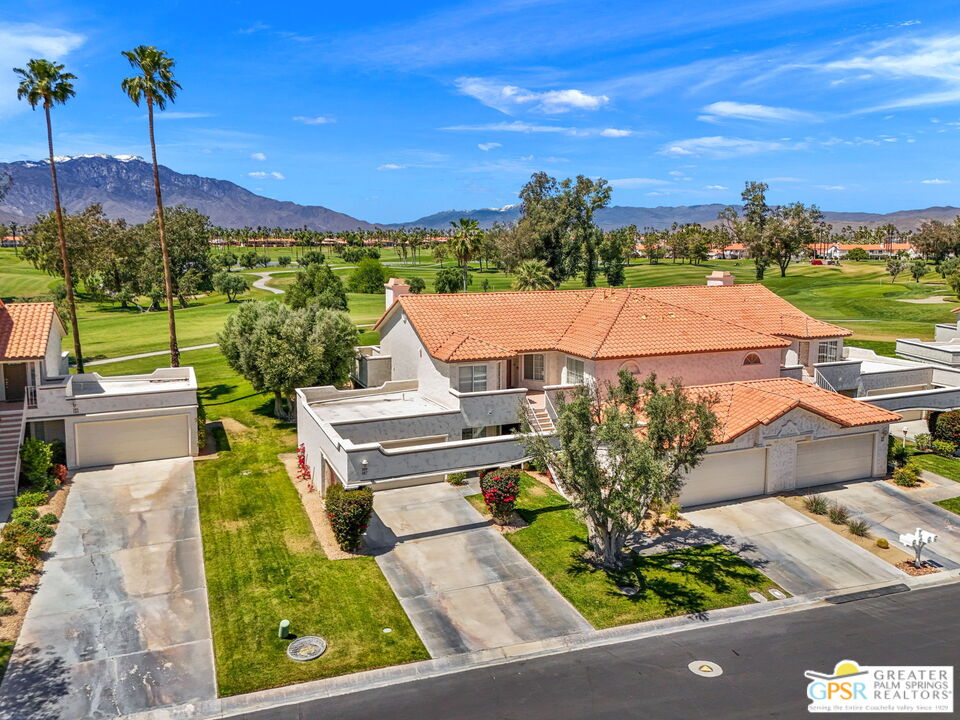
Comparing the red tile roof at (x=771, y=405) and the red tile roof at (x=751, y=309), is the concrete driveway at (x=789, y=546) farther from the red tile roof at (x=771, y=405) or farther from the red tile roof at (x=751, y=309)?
the red tile roof at (x=751, y=309)

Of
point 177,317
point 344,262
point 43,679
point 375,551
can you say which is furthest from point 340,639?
point 344,262

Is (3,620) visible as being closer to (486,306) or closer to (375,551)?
(375,551)

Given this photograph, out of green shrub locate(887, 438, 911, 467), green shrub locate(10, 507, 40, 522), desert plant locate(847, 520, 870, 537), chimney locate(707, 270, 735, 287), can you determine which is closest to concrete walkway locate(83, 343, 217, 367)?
green shrub locate(10, 507, 40, 522)

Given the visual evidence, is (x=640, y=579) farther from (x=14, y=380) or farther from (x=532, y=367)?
(x=14, y=380)

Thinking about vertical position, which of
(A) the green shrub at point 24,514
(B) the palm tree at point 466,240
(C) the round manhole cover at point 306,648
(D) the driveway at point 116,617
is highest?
(B) the palm tree at point 466,240

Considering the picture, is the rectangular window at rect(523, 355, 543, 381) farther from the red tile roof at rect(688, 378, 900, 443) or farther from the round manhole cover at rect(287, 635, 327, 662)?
the round manhole cover at rect(287, 635, 327, 662)

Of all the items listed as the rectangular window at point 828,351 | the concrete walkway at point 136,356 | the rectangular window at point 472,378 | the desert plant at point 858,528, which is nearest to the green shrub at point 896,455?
the rectangular window at point 828,351
